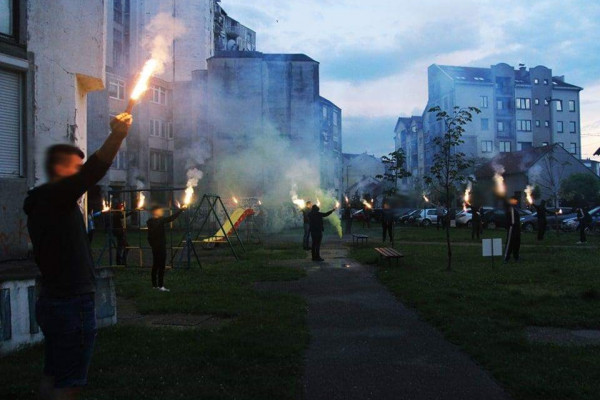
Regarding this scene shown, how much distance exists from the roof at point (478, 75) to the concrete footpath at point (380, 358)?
51.0 meters

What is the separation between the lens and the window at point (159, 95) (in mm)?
44084

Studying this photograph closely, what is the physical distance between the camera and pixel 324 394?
14.3ft

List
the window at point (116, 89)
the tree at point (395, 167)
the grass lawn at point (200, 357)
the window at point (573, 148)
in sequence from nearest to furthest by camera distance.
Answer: the grass lawn at point (200, 357) → the tree at point (395, 167) → the window at point (116, 89) → the window at point (573, 148)

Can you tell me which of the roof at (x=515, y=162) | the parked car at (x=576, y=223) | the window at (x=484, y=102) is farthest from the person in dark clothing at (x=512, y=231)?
the window at (x=484, y=102)

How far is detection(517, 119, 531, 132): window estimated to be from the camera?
60.1 m

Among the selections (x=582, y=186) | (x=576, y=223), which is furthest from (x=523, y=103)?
(x=576, y=223)

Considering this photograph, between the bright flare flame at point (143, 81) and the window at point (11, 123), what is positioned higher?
the window at point (11, 123)

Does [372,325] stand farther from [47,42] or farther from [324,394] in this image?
[47,42]

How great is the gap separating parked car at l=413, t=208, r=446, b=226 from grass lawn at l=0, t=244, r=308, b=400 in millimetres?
33904

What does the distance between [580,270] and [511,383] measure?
8523mm

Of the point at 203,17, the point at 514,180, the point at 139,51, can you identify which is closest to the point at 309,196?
the point at 203,17

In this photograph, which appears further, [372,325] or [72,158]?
[372,325]

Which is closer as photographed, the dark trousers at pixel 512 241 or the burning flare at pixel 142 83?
the burning flare at pixel 142 83

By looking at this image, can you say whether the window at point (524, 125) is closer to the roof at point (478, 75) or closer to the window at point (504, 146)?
the window at point (504, 146)
